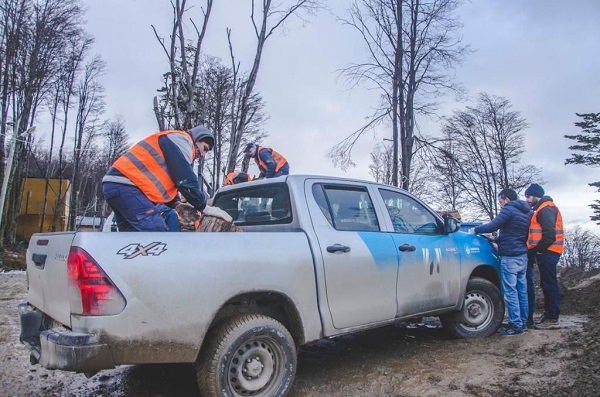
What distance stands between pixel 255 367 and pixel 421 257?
221 cm

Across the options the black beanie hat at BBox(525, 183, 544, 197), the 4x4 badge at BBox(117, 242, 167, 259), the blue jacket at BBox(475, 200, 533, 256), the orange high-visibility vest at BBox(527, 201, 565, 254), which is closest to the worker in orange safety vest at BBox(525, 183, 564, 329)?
the orange high-visibility vest at BBox(527, 201, 565, 254)

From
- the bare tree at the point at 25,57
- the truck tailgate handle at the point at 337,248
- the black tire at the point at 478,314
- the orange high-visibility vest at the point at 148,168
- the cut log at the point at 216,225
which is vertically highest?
the bare tree at the point at 25,57

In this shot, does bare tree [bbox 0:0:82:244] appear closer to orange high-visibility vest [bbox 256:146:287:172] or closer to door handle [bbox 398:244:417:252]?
orange high-visibility vest [bbox 256:146:287:172]

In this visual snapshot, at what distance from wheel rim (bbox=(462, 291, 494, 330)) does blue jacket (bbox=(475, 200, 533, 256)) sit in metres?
0.73

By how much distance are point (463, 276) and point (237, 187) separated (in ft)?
9.31

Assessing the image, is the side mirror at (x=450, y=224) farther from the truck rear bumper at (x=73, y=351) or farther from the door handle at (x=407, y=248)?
the truck rear bumper at (x=73, y=351)

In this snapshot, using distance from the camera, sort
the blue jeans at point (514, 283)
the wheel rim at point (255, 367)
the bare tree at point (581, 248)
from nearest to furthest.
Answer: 1. the wheel rim at point (255, 367)
2. the blue jeans at point (514, 283)
3. the bare tree at point (581, 248)

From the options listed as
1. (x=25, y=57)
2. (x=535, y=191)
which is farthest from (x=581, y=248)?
(x=25, y=57)

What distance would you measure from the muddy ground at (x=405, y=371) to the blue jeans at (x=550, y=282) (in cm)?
55

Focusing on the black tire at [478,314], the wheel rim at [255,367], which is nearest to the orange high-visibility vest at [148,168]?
the wheel rim at [255,367]

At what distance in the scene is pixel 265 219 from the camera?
409 cm

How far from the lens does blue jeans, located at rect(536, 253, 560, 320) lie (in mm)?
6176

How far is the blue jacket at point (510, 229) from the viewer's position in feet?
18.3

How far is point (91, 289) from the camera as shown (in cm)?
257
